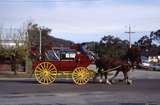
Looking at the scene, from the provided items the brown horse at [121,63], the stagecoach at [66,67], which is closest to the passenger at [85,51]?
the stagecoach at [66,67]

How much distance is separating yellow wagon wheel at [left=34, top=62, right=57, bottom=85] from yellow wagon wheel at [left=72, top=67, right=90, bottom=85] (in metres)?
1.20

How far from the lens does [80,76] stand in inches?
1147

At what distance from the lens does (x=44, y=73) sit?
29.4 meters

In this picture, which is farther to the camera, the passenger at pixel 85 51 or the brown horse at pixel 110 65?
the passenger at pixel 85 51

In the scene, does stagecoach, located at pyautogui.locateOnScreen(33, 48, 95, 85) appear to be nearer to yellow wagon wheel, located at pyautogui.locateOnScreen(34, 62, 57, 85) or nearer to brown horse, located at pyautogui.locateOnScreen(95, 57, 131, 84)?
yellow wagon wheel, located at pyautogui.locateOnScreen(34, 62, 57, 85)

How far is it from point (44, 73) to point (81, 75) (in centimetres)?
199

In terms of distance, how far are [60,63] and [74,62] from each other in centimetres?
76

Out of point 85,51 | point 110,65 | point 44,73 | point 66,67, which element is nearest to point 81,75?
point 66,67

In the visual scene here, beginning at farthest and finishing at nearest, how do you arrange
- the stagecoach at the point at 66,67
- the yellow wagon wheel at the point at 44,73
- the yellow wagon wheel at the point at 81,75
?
the yellow wagon wheel at the point at 44,73, the stagecoach at the point at 66,67, the yellow wagon wheel at the point at 81,75

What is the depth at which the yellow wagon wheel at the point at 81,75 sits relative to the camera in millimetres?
29094

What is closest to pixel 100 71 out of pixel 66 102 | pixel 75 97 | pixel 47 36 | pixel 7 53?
pixel 75 97

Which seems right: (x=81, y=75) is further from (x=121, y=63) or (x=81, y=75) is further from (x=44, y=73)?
(x=121, y=63)

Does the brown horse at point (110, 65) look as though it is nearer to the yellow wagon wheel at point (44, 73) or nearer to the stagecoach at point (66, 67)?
the stagecoach at point (66, 67)

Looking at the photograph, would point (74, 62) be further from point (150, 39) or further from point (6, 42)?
point (150, 39)
